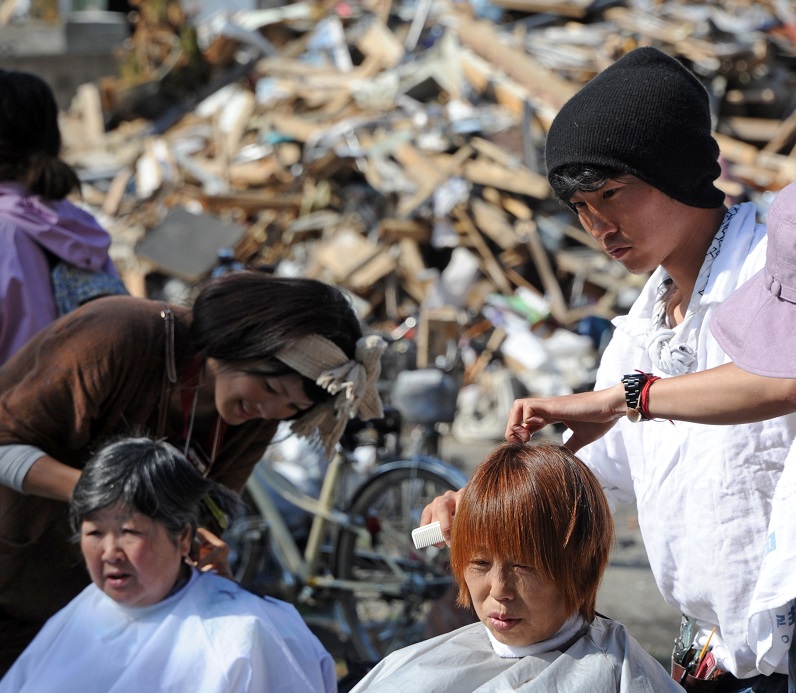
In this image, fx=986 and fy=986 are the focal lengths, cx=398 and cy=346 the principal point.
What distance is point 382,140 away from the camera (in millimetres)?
9391

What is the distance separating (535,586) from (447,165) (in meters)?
7.46

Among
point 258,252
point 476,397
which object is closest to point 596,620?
point 476,397

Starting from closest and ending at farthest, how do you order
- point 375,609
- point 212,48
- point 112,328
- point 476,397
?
point 112,328, point 375,609, point 476,397, point 212,48

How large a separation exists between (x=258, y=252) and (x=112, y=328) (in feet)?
22.7

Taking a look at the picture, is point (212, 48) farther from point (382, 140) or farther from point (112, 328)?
point (112, 328)

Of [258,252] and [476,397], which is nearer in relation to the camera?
[476,397]

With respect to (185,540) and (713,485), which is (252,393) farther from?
(713,485)

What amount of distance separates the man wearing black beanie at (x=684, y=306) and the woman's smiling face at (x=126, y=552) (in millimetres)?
891

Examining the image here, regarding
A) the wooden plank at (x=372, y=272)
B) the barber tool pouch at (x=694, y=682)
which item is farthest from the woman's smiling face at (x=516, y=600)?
the wooden plank at (x=372, y=272)

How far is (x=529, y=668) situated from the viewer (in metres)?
1.67

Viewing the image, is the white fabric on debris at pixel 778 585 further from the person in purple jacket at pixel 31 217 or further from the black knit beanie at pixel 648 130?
the person in purple jacket at pixel 31 217

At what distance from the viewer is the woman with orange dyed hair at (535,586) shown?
64.8 inches

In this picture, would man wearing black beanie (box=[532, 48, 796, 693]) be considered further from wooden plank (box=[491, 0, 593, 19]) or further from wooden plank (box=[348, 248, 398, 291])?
wooden plank (box=[491, 0, 593, 19])

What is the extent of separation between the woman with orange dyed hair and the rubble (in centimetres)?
497
